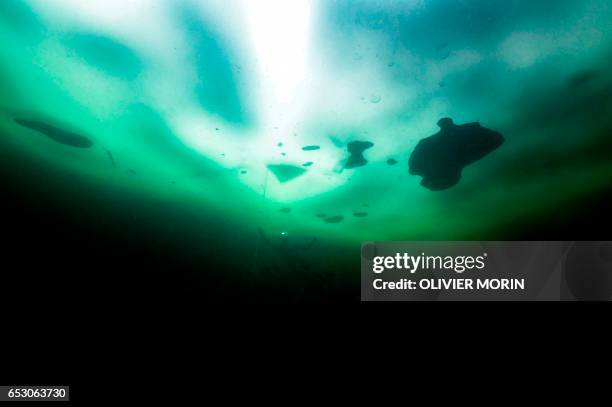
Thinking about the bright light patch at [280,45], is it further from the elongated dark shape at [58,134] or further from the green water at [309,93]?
the elongated dark shape at [58,134]

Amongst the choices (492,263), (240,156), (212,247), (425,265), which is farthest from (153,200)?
(492,263)

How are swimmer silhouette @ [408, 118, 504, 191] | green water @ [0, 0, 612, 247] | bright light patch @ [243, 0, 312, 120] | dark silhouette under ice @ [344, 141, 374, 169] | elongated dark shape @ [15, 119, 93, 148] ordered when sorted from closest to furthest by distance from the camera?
bright light patch @ [243, 0, 312, 120]
green water @ [0, 0, 612, 247]
swimmer silhouette @ [408, 118, 504, 191]
dark silhouette under ice @ [344, 141, 374, 169]
elongated dark shape @ [15, 119, 93, 148]

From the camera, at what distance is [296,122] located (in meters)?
7.13

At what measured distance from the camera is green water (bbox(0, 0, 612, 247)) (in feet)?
17.4

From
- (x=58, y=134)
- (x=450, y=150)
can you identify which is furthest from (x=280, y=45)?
(x=58, y=134)

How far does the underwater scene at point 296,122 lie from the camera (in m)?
5.38

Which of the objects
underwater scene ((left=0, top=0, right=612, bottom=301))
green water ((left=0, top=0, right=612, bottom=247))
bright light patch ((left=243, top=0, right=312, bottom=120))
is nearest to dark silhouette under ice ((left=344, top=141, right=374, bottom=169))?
underwater scene ((left=0, top=0, right=612, bottom=301))

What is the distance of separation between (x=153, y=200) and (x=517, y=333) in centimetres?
1754

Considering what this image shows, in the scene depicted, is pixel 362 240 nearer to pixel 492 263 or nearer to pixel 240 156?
pixel 492 263

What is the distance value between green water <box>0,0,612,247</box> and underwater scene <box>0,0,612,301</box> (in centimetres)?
4

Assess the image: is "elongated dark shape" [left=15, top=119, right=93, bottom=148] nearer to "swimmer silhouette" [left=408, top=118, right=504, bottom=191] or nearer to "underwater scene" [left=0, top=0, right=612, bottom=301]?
"underwater scene" [left=0, top=0, right=612, bottom=301]

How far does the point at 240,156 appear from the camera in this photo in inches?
331

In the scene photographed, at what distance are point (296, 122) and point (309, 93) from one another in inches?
34.4

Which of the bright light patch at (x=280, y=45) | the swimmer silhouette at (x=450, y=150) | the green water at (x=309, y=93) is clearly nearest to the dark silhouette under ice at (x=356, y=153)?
the green water at (x=309, y=93)
